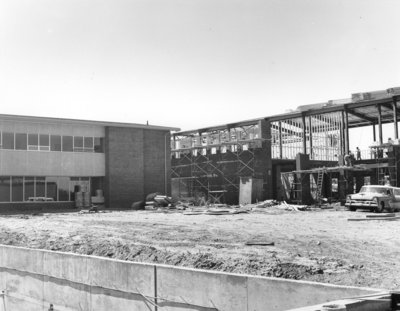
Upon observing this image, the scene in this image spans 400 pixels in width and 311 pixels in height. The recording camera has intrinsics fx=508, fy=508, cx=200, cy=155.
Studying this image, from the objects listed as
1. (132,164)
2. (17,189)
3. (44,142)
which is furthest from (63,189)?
(132,164)

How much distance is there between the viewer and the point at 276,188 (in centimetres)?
4459

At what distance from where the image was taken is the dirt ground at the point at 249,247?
10977 millimetres

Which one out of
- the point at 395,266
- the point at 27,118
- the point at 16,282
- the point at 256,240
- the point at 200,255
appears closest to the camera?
the point at 395,266

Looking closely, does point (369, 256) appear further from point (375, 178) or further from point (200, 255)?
point (375, 178)

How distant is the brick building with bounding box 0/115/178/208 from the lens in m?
36.4

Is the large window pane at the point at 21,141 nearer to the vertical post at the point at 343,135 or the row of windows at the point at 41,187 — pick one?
the row of windows at the point at 41,187

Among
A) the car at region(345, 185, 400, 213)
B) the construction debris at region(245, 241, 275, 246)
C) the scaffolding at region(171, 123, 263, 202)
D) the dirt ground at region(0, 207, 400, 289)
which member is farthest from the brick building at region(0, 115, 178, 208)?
the construction debris at region(245, 241, 275, 246)

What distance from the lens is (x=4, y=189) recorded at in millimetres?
35938

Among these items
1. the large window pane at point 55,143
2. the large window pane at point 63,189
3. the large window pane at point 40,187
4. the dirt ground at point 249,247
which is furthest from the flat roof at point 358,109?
the dirt ground at point 249,247

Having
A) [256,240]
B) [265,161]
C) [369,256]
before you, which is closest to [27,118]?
[265,161]

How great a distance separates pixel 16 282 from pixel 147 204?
21844 mm

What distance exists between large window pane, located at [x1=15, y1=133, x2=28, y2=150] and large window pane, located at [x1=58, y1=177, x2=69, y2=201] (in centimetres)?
359

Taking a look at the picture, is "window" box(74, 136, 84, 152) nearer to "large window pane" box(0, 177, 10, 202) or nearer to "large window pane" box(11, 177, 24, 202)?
"large window pane" box(11, 177, 24, 202)

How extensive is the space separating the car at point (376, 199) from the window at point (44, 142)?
71.9 feet
